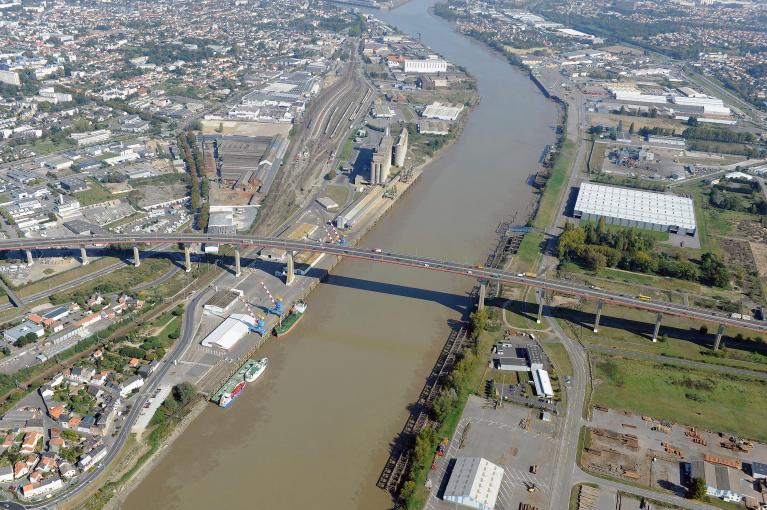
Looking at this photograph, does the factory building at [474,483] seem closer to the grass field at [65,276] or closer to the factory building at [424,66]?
the grass field at [65,276]

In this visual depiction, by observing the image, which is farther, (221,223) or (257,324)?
(221,223)

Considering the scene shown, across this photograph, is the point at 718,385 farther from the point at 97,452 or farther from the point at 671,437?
the point at 97,452

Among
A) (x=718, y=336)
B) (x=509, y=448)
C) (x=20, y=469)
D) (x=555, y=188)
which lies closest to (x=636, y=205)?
(x=555, y=188)

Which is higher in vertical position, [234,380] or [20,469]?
[20,469]

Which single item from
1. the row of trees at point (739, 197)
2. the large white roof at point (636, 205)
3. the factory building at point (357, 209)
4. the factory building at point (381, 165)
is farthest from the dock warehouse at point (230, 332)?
the row of trees at point (739, 197)

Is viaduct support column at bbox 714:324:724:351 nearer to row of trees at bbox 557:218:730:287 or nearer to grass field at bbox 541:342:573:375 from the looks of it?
row of trees at bbox 557:218:730:287

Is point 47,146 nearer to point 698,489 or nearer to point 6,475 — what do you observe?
point 6,475
